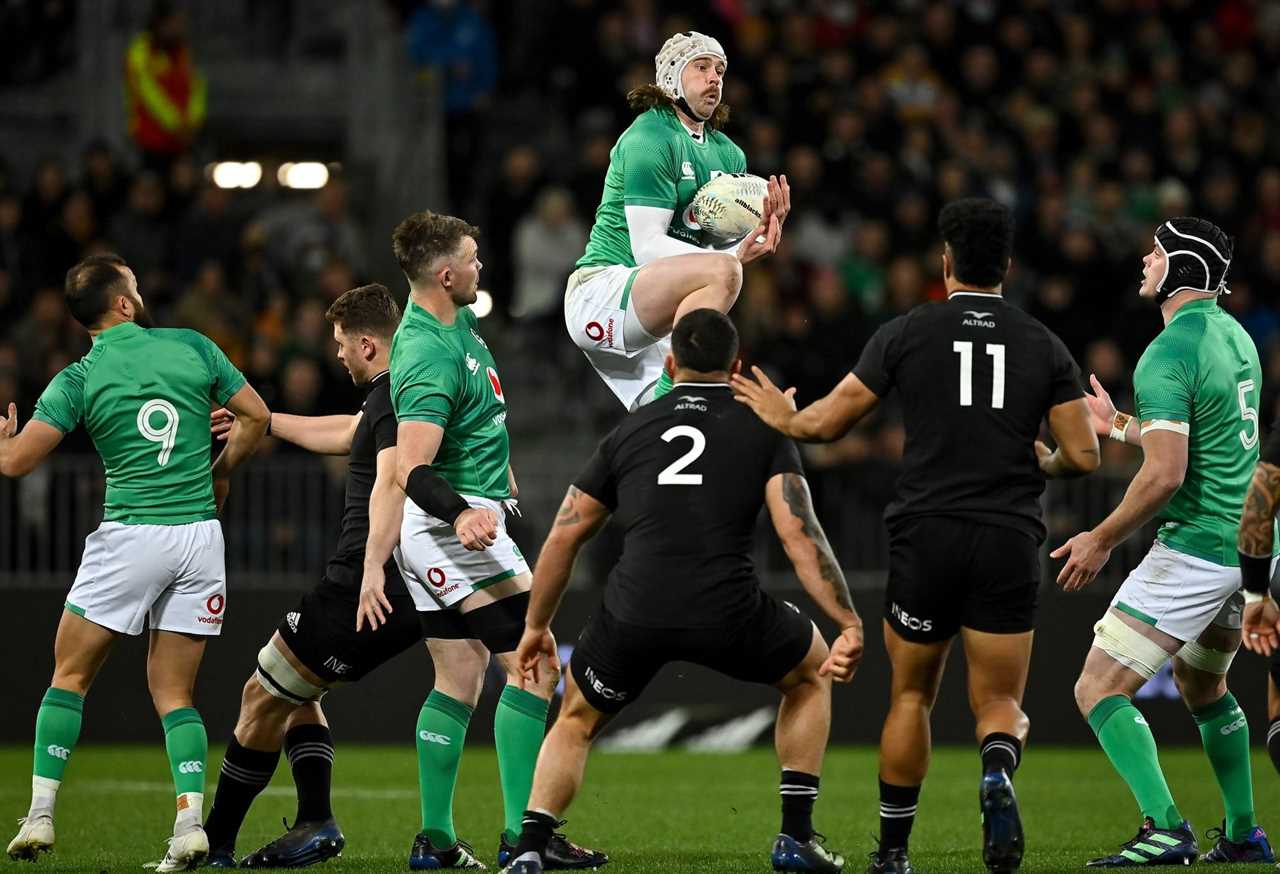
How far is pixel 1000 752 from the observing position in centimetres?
699

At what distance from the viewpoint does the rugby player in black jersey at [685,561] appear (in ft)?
22.9

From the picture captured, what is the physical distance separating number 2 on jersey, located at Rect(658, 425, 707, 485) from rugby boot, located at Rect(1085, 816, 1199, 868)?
2.46 metres

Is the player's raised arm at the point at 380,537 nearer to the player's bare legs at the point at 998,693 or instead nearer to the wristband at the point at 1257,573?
the player's bare legs at the point at 998,693

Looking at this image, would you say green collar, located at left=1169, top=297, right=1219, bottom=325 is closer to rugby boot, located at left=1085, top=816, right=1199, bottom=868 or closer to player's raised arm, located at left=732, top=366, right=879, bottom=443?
player's raised arm, located at left=732, top=366, right=879, bottom=443

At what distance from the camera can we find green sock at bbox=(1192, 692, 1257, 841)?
8.39 meters

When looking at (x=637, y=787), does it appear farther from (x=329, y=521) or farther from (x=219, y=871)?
(x=219, y=871)

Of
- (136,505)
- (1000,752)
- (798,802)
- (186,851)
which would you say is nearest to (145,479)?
(136,505)

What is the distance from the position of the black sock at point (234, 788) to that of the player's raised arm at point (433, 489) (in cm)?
138

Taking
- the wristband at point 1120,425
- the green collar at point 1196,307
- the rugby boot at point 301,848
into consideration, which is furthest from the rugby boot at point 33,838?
the green collar at point 1196,307

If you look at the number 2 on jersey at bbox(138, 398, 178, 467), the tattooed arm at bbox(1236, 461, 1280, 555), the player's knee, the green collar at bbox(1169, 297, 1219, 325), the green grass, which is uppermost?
the player's knee

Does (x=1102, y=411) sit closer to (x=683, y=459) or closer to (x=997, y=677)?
(x=997, y=677)

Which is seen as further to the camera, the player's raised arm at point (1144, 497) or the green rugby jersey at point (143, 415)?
the green rugby jersey at point (143, 415)

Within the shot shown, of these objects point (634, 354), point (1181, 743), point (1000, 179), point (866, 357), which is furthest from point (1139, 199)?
point (866, 357)

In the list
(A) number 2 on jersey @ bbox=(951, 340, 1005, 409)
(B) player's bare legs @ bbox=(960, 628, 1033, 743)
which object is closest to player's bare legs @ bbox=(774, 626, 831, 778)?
(B) player's bare legs @ bbox=(960, 628, 1033, 743)
